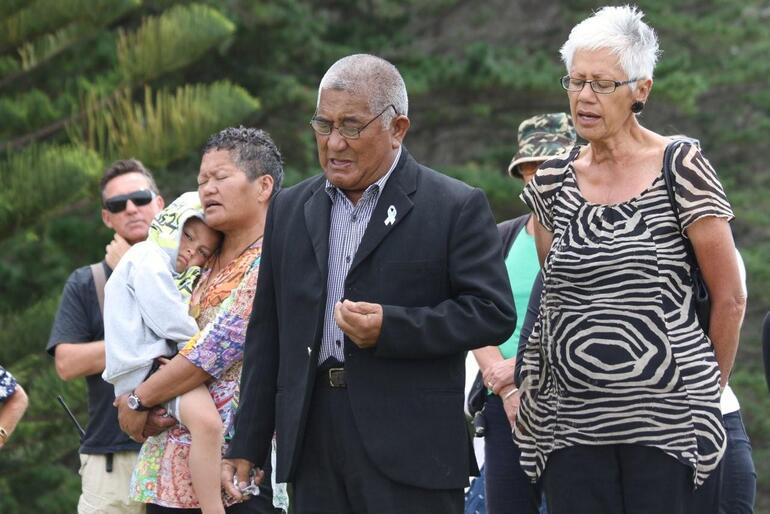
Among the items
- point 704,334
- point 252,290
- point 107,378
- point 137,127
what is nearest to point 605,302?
point 704,334

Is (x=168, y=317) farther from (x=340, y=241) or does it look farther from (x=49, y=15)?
(x=49, y=15)

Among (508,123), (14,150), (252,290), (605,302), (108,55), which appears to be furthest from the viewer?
(508,123)

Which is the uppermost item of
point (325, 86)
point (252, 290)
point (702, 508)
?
point (325, 86)

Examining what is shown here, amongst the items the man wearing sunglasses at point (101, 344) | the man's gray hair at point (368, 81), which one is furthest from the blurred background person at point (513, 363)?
the man wearing sunglasses at point (101, 344)

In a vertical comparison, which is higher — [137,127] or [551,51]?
[551,51]

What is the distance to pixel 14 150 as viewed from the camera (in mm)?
14461

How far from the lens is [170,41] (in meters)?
13.8

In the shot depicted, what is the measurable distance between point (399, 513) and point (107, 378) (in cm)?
143

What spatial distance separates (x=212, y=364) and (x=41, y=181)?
26.1ft

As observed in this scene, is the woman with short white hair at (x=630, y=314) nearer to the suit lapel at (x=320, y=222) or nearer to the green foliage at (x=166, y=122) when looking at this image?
the suit lapel at (x=320, y=222)

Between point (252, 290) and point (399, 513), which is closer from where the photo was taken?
point (399, 513)

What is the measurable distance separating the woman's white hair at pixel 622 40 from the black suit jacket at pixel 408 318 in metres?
0.57

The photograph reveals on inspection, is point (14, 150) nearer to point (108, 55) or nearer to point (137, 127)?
point (137, 127)

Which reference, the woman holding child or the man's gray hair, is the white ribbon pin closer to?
the man's gray hair
